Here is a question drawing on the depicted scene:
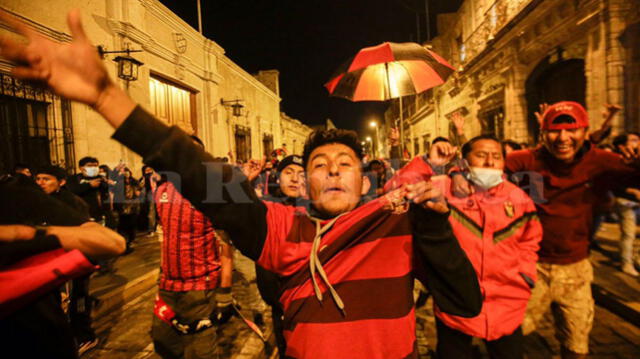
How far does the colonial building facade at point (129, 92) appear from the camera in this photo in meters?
7.21

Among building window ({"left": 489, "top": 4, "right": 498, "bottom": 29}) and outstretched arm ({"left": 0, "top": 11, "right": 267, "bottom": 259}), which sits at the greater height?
building window ({"left": 489, "top": 4, "right": 498, "bottom": 29})

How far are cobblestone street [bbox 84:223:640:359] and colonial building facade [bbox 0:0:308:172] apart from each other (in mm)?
2726

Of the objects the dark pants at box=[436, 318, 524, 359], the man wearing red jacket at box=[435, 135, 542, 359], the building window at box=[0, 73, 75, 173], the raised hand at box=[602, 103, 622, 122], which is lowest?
the dark pants at box=[436, 318, 524, 359]

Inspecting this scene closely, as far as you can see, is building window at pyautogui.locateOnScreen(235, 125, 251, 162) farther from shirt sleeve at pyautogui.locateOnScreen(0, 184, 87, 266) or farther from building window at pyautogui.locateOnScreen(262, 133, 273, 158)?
shirt sleeve at pyautogui.locateOnScreen(0, 184, 87, 266)

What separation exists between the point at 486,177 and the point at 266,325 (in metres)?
3.43

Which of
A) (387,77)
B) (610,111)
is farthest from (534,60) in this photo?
(610,111)

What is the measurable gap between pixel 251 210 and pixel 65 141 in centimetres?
920

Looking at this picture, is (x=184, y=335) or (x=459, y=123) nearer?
(x=184, y=335)

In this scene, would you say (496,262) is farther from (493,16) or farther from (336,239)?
(493,16)

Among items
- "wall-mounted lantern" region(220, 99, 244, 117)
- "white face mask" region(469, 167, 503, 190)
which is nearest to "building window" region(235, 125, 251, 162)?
"wall-mounted lantern" region(220, 99, 244, 117)

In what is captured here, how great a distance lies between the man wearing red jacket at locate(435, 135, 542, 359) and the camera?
7.88 feet

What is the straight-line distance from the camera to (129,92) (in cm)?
952

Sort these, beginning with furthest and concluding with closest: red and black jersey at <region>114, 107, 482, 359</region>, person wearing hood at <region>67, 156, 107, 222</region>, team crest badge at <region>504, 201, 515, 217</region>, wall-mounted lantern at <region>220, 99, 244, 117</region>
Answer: wall-mounted lantern at <region>220, 99, 244, 117</region>
person wearing hood at <region>67, 156, 107, 222</region>
team crest badge at <region>504, 201, 515, 217</region>
red and black jersey at <region>114, 107, 482, 359</region>

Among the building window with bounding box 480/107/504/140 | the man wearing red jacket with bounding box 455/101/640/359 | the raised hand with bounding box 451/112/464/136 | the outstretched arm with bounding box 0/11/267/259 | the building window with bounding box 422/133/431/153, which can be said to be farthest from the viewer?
the building window with bounding box 422/133/431/153
